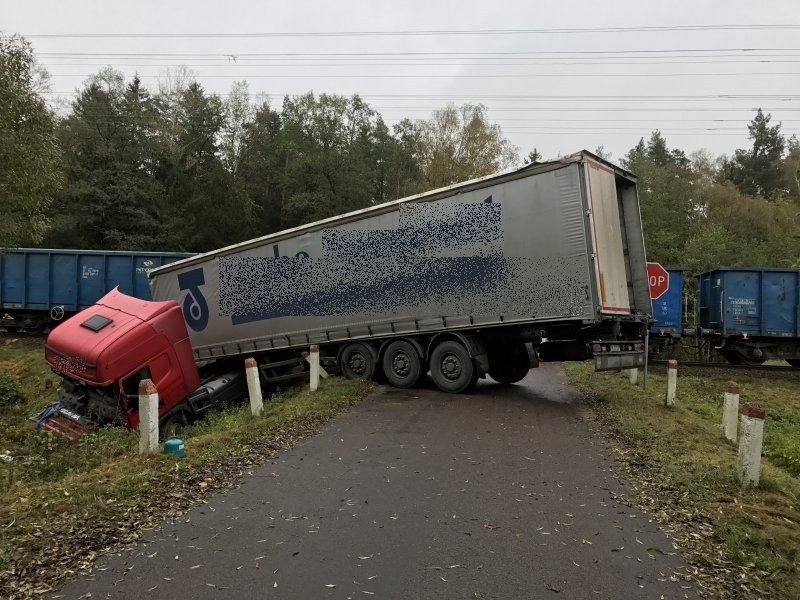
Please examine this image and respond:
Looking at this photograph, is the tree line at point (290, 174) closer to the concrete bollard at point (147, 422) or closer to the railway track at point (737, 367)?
the railway track at point (737, 367)

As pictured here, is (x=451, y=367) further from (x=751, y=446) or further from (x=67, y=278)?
(x=67, y=278)

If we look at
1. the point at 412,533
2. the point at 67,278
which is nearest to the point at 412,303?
the point at 412,533

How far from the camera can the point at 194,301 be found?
45.6 feet

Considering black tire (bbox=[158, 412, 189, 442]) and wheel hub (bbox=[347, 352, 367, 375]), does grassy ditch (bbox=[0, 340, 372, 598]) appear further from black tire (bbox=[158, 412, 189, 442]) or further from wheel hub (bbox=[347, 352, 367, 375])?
wheel hub (bbox=[347, 352, 367, 375])

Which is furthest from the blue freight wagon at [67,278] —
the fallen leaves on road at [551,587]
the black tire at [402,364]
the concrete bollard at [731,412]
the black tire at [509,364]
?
the fallen leaves on road at [551,587]

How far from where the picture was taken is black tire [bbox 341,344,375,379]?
11969mm

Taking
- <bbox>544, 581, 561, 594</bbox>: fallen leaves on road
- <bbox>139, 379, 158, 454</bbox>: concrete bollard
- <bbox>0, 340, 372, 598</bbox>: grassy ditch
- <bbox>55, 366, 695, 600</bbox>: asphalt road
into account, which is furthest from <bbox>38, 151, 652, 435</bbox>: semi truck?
<bbox>544, 581, 561, 594</bbox>: fallen leaves on road

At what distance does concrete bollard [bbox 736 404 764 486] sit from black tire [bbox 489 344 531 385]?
6304 millimetres

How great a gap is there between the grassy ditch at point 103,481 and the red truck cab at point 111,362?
2.21 ft

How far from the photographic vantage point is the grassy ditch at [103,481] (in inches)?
164

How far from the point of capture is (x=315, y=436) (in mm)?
7914

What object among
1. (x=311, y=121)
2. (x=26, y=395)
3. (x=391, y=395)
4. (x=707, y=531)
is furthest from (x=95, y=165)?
(x=707, y=531)

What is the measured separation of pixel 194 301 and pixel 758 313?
636 inches

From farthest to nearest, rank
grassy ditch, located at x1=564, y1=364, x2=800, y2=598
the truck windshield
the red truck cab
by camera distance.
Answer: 1. the truck windshield
2. the red truck cab
3. grassy ditch, located at x1=564, y1=364, x2=800, y2=598
